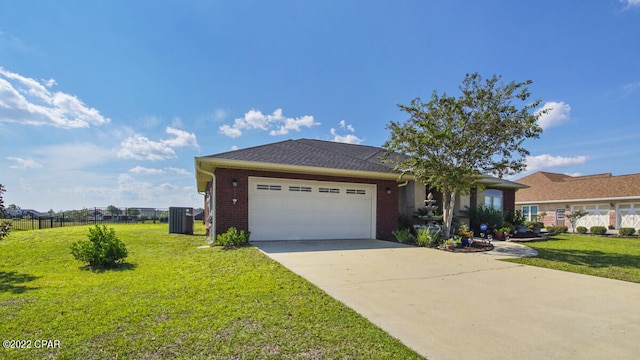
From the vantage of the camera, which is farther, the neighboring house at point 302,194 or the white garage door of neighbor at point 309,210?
the white garage door of neighbor at point 309,210

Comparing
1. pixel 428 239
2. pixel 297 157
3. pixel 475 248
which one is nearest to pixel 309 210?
pixel 297 157

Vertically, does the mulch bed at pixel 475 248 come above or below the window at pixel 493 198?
below

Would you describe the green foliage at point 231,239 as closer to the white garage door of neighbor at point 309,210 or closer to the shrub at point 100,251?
the white garage door of neighbor at point 309,210

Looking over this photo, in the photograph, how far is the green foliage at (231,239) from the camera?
9.39 m

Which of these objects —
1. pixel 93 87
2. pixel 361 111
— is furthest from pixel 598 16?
pixel 93 87

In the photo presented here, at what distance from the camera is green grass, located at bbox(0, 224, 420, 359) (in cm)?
280

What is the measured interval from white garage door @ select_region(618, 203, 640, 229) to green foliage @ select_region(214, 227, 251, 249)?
2541cm

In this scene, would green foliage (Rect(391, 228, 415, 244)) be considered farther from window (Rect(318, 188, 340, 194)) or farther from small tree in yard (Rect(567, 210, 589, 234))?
small tree in yard (Rect(567, 210, 589, 234))

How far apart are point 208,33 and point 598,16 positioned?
13005 millimetres

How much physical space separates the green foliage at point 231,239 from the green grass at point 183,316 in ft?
9.68

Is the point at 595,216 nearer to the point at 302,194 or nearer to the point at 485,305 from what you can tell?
the point at 302,194

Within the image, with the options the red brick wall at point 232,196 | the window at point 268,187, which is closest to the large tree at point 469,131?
the red brick wall at point 232,196

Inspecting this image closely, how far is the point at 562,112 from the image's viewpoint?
1267cm

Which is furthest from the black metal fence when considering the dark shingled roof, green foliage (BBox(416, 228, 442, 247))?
green foliage (BBox(416, 228, 442, 247))
